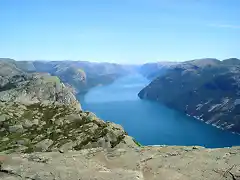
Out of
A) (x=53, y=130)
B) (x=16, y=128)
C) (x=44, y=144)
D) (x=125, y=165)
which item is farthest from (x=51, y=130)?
(x=125, y=165)

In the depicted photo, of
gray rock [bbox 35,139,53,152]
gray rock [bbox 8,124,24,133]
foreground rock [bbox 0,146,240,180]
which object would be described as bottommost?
gray rock [bbox 35,139,53,152]

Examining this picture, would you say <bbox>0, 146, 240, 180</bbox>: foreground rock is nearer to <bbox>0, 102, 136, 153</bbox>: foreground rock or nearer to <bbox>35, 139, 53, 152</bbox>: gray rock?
<bbox>0, 102, 136, 153</bbox>: foreground rock

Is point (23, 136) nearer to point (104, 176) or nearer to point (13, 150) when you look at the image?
point (13, 150)

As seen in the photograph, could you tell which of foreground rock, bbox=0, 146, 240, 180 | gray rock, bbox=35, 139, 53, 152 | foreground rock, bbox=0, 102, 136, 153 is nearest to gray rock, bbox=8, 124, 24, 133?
foreground rock, bbox=0, 102, 136, 153

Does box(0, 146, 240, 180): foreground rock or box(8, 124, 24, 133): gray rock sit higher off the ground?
box(0, 146, 240, 180): foreground rock

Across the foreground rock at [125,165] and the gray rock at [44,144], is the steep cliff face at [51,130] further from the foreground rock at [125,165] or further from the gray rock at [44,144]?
the foreground rock at [125,165]

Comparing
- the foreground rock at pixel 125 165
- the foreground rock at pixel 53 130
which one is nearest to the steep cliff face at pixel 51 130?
the foreground rock at pixel 53 130

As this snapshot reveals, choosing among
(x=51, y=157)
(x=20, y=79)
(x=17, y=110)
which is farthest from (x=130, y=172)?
(x=20, y=79)

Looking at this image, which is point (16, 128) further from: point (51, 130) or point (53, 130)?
point (53, 130)
